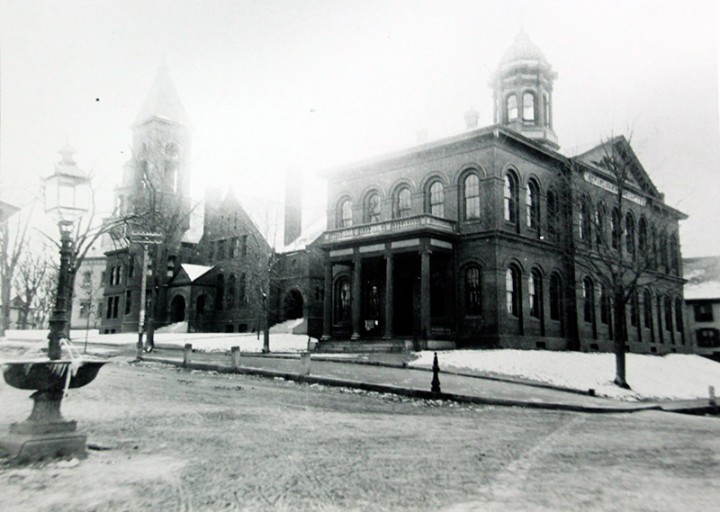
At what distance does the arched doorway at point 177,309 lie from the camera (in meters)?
46.0

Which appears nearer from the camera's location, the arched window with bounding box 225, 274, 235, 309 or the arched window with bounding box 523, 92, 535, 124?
the arched window with bounding box 523, 92, 535, 124

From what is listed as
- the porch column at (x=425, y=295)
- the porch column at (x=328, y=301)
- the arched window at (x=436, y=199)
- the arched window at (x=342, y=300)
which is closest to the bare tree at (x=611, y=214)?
the arched window at (x=436, y=199)

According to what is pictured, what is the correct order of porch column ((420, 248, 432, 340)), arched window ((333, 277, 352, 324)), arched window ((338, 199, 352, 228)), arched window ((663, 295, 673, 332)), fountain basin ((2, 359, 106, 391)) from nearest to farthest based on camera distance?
1. fountain basin ((2, 359, 106, 391))
2. porch column ((420, 248, 432, 340))
3. arched window ((333, 277, 352, 324))
4. arched window ((338, 199, 352, 228))
5. arched window ((663, 295, 673, 332))

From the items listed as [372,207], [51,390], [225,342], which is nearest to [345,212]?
[372,207]

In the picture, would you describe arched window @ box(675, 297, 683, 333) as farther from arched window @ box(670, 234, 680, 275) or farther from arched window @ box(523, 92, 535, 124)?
arched window @ box(523, 92, 535, 124)

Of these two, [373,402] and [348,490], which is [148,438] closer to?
[348,490]

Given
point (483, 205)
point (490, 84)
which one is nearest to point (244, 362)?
point (483, 205)

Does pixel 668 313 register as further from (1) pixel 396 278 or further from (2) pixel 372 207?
(2) pixel 372 207

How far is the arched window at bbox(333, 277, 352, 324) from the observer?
3422 centimetres

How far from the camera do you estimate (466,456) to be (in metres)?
8.25

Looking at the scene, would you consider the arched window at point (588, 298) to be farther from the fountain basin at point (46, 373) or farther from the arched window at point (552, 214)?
the fountain basin at point (46, 373)

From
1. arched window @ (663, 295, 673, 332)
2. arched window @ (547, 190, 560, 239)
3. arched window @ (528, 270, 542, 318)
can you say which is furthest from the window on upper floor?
arched window @ (528, 270, 542, 318)

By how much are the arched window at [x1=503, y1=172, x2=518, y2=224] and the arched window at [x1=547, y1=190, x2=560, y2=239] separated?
2541mm

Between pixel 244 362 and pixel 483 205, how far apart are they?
1267 centimetres
